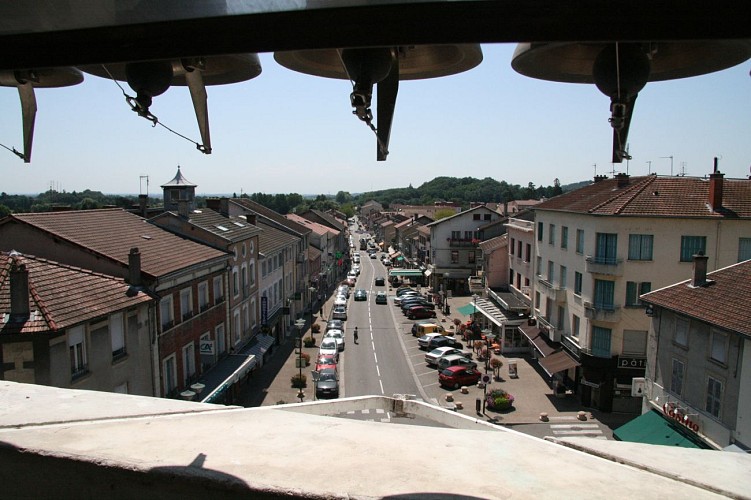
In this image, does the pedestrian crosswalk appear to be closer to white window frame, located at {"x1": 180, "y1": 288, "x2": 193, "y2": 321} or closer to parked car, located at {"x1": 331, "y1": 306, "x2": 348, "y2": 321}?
white window frame, located at {"x1": 180, "y1": 288, "x2": 193, "y2": 321}

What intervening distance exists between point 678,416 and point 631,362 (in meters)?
8.16

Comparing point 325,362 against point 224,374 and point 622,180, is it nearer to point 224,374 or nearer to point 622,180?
point 224,374

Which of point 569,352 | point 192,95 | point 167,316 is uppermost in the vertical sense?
point 192,95

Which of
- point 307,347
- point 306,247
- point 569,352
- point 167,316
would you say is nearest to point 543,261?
point 569,352

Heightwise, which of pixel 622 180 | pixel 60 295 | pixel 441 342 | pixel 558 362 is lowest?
pixel 441 342

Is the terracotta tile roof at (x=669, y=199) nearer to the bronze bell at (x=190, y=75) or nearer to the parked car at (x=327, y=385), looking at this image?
the parked car at (x=327, y=385)

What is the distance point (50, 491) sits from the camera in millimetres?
3453

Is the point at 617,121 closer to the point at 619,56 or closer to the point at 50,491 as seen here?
the point at 619,56

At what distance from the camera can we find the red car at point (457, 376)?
3175 cm

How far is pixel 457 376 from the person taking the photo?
3192cm

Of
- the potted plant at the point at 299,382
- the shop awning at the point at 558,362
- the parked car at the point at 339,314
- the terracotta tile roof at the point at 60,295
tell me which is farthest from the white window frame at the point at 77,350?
the parked car at the point at 339,314

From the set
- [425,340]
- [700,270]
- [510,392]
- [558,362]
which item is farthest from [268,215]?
[700,270]

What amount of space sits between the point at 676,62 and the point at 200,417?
16.6 feet

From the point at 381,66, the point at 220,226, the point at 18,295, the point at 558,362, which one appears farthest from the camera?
the point at 220,226
